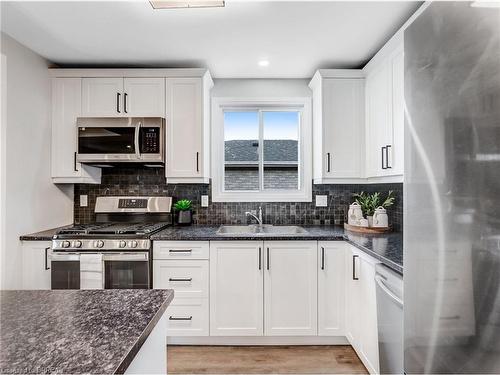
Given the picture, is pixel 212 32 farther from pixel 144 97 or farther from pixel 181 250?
pixel 181 250

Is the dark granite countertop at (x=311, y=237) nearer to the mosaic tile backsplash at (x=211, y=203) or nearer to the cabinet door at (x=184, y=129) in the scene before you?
the mosaic tile backsplash at (x=211, y=203)

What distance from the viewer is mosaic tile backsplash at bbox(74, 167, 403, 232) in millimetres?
2928

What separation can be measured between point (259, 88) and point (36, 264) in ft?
8.43

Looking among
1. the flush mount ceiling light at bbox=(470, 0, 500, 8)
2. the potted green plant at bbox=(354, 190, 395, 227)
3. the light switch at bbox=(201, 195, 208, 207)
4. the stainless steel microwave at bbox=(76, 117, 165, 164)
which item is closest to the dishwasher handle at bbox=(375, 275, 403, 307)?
the potted green plant at bbox=(354, 190, 395, 227)

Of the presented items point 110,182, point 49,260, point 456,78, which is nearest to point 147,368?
point 456,78

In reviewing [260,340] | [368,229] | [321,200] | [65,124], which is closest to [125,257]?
[260,340]

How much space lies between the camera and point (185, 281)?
7.49ft

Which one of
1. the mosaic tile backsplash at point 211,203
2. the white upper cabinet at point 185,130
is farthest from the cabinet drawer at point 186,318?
the white upper cabinet at point 185,130

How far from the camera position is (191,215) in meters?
2.88

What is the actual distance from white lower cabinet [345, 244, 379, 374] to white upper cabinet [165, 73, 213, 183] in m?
1.50

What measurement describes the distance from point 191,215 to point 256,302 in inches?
43.0

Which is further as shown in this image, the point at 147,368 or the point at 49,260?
the point at 49,260

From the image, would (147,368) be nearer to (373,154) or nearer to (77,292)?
(77,292)

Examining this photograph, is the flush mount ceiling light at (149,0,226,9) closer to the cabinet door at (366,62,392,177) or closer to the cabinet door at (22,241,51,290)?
the cabinet door at (366,62,392,177)
